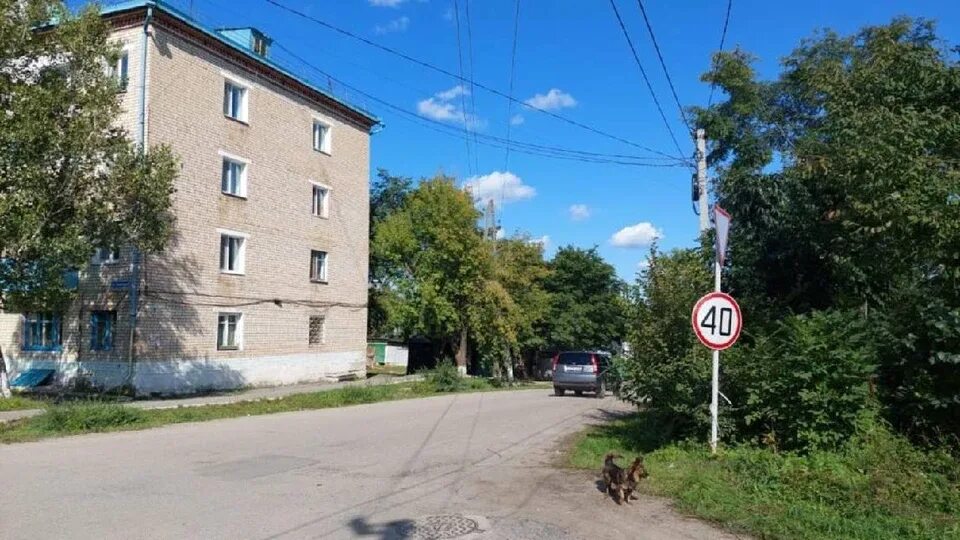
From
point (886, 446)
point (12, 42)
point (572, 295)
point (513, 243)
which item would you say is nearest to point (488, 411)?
point (886, 446)

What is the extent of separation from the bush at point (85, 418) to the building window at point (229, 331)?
10921 millimetres

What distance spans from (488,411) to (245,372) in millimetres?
11391

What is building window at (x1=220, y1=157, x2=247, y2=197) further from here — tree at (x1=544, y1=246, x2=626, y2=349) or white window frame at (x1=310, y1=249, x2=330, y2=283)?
tree at (x1=544, y1=246, x2=626, y2=349)

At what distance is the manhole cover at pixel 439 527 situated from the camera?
21.5ft

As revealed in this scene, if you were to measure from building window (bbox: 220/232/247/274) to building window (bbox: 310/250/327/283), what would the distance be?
4439mm

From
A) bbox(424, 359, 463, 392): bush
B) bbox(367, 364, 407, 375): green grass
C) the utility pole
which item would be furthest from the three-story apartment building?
the utility pole

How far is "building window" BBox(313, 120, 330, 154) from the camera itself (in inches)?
1275

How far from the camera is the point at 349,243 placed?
34500 mm

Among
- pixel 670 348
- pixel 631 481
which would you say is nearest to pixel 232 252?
pixel 670 348

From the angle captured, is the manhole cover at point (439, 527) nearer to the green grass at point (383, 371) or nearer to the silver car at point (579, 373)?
the silver car at point (579, 373)

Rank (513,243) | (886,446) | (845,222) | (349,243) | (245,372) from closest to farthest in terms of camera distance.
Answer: (886,446) < (845,222) < (245,372) < (349,243) < (513,243)

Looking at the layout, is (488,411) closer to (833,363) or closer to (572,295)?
(833,363)

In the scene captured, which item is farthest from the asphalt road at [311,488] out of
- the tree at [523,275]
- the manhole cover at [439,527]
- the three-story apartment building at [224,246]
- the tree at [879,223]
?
the tree at [523,275]

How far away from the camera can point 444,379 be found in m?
30.0
